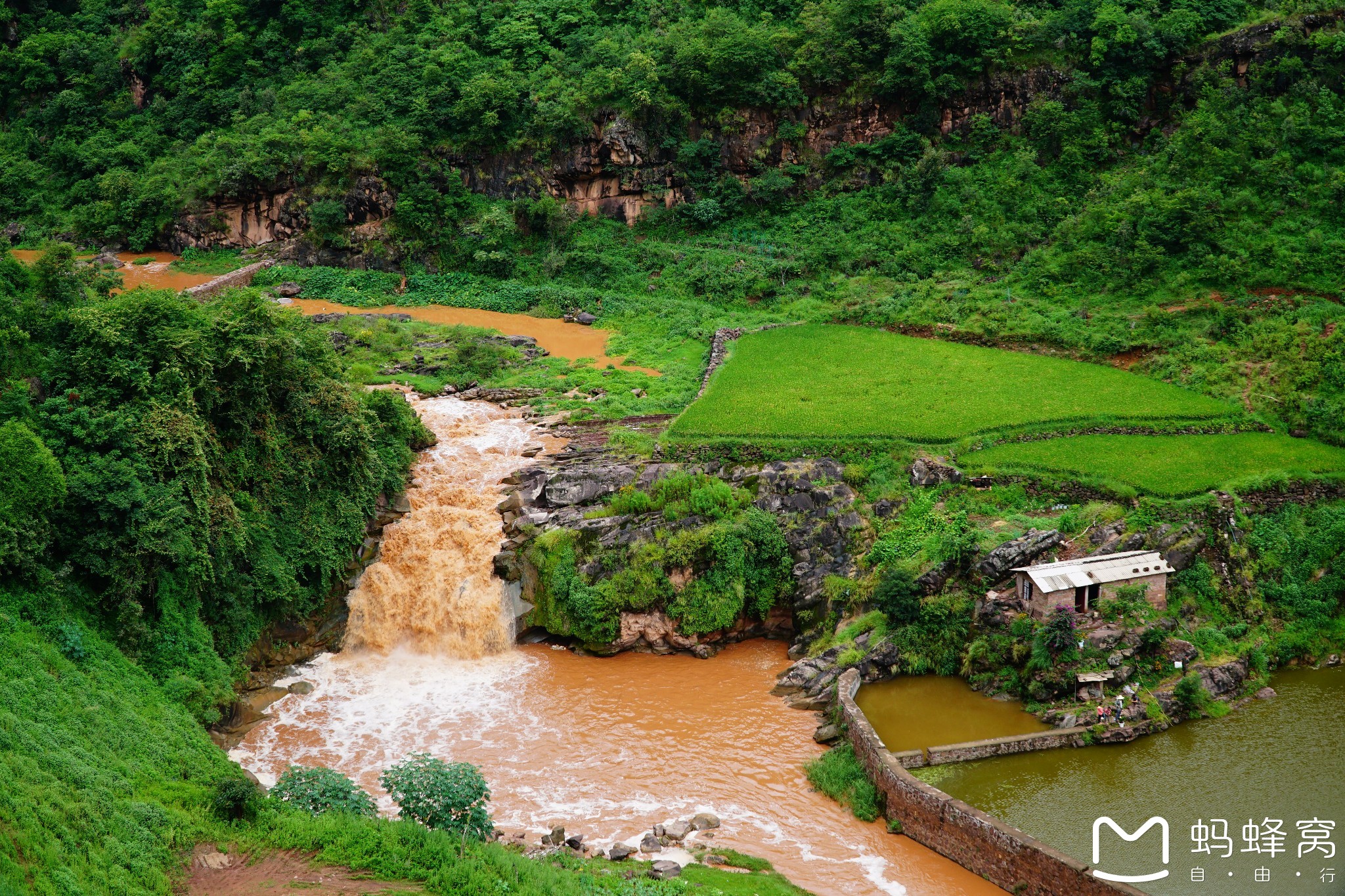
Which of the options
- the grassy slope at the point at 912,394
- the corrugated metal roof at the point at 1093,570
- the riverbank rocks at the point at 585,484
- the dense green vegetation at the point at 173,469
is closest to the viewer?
the dense green vegetation at the point at 173,469

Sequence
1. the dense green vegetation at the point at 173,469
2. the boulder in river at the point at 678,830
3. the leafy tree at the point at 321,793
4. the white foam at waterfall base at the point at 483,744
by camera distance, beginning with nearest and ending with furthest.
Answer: the leafy tree at the point at 321,793 → the boulder in river at the point at 678,830 → the white foam at waterfall base at the point at 483,744 → the dense green vegetation at the point at 173,469

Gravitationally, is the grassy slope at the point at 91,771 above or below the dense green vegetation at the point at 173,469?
below

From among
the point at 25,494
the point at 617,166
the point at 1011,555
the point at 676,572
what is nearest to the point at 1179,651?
the point at 1011,555

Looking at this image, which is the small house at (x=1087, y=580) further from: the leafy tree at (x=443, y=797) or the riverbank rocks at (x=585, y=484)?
the leafy tree at (x=443, y=797)

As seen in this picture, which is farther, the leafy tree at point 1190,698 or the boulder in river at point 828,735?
the boulder in river at point 828,735

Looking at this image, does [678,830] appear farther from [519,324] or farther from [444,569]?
[519,324]

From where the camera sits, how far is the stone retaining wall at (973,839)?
65.3 feet

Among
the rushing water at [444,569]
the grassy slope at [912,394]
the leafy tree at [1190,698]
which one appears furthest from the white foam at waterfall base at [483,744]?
the grassy slope at [912,394]

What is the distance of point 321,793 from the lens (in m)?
22.1

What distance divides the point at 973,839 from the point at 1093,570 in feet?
27.9

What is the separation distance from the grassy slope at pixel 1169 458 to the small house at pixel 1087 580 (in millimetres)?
3756

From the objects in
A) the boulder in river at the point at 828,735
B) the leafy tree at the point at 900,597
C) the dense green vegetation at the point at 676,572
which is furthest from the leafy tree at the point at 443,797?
the leafy tree at the point at 900,597

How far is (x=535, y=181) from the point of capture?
58.2 m

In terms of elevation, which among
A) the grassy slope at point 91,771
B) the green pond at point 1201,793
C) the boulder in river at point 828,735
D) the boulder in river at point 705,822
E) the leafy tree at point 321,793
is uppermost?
the grassy slope at point 91,771
